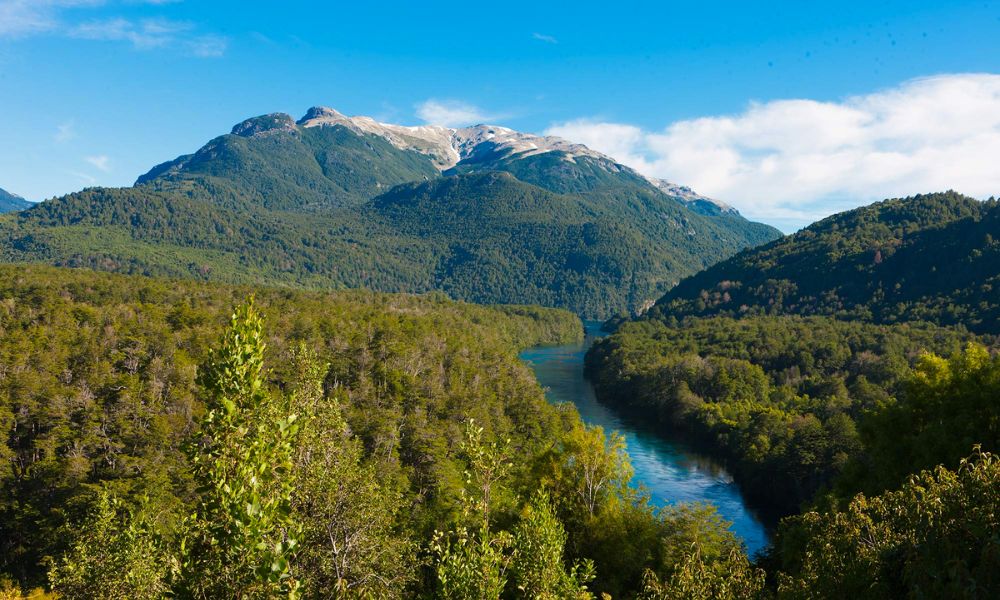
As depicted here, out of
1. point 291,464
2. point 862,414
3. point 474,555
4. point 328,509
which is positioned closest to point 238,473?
point 291,464

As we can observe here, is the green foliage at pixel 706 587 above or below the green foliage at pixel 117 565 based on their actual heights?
above

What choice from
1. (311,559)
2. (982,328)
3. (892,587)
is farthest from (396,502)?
(982,328)

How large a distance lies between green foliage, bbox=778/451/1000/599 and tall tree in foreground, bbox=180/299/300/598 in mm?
10702

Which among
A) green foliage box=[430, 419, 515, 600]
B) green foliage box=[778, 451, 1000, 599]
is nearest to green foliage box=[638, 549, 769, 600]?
green foliage box=[778, 451, 1000, 599]

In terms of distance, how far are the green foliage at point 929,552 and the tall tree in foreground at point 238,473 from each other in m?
10.7

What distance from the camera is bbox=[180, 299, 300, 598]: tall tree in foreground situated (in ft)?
30.7

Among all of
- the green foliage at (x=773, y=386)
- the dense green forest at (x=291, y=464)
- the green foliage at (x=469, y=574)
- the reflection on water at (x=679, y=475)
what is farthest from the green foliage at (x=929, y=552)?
the reflection on water at (x=679, y=475)

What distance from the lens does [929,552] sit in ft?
33.8

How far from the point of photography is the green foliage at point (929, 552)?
30.2 ft

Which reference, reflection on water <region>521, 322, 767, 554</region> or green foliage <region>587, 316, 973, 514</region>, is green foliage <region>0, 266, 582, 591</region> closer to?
reflection on water <region>521, 322, 767, 554</region>

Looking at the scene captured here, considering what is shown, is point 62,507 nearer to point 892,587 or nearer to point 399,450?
point 399,450

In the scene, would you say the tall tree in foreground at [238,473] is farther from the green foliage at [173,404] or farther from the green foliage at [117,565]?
the green foliage at [117,565]

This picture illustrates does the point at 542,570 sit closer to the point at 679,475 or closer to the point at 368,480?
the point at 368,480

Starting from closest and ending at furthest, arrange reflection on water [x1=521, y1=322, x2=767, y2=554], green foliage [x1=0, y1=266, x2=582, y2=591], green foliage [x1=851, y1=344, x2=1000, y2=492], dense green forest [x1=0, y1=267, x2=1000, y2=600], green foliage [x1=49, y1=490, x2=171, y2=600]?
dense green forest [x1=0, y1=267, x2=1000, y2=600]
green foliage [x1=49, y1=490, x2=171, y2=600]
green foliage [x1=851, y1=344, x2=1000, y2=492]
green foliage [x1=0, y1=266, x2=582, y2=591]
reflection on water [x1=521, y1=322, x2=767, y2=554]
